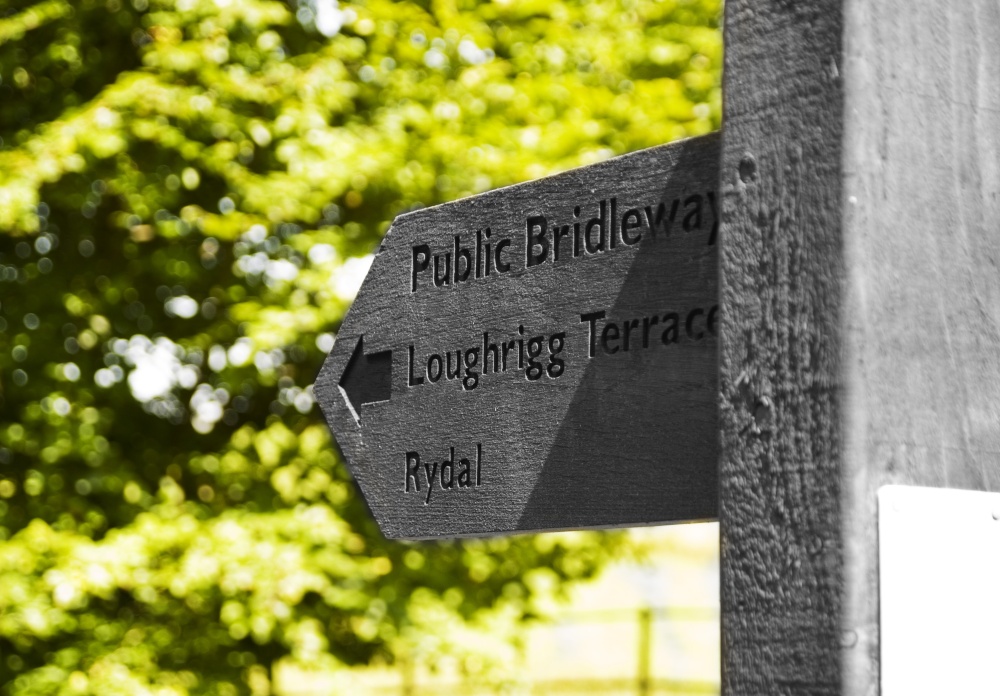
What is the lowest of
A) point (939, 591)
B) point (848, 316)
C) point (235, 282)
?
point (939, 591)

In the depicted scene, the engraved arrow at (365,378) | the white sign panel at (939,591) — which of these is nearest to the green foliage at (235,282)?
the engraved arrow at (365,378)

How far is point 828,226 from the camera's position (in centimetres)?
105

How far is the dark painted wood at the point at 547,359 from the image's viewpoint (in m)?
1.30

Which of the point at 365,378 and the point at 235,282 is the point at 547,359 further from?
the point at 235,282

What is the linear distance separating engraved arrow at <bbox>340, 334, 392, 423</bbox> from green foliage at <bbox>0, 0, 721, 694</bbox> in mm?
3170

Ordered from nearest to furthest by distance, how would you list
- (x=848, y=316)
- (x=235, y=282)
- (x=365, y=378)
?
(x=848, y=316), (x=365, y=378), (x=235, y=282)


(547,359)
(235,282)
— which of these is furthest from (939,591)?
(235,282)

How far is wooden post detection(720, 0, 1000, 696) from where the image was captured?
102cm

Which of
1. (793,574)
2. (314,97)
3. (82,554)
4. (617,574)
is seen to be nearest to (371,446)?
(793,574)

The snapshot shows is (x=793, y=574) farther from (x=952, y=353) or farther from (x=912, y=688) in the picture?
(x=952, y=353)

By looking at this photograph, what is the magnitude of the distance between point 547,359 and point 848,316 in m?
0.50

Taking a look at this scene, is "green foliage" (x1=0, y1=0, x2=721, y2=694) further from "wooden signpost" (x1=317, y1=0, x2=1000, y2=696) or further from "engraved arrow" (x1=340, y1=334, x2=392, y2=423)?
"wooden signpost" (x1=317, y1=0, x2=1000, y2=696)

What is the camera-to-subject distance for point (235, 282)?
568 cm

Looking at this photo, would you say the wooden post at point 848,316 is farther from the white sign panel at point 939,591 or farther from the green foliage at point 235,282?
the green foliage at point 235,282
